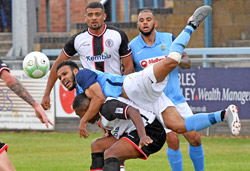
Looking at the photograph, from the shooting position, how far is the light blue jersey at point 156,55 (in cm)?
835

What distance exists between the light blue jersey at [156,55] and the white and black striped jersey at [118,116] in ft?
5.14

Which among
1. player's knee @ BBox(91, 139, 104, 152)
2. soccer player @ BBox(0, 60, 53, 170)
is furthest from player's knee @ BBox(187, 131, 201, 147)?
soccer player @ BBox(0, 60, 53, 170)

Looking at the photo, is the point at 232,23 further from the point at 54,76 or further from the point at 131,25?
the point at 54,76

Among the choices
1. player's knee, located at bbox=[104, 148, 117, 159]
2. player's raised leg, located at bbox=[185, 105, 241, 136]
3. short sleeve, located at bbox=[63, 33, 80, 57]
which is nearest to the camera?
player's knee, located at bbox=[104, 148, 117, 159]

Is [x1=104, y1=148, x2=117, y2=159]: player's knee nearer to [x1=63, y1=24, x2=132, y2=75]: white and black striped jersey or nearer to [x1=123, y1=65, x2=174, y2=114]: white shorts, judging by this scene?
[x1=123, y1=65, x2=174, y2=114]: white shorts

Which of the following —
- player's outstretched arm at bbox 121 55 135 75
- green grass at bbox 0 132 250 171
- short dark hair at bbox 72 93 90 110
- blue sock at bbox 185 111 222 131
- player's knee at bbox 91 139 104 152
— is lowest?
green grass at bbox 0 132 250 171

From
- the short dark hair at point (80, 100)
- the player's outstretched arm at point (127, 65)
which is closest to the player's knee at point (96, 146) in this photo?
the short dark hair at point (80, 100)

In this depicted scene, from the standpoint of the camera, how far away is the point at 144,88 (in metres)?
6.73

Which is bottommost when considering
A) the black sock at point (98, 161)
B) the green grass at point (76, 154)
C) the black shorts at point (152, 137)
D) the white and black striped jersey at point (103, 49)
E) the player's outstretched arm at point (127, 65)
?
the green grass at point (76, 154)

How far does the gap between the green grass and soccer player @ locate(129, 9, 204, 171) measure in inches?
46.8

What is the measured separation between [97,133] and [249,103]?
3.23 meters

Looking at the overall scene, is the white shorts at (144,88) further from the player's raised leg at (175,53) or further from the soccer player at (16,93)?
the soccer player at (16,93)

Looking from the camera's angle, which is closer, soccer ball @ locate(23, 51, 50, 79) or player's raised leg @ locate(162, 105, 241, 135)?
player's raised leg @ locate(162, 105, 241, 135)

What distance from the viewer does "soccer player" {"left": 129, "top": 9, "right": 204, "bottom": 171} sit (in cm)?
830
